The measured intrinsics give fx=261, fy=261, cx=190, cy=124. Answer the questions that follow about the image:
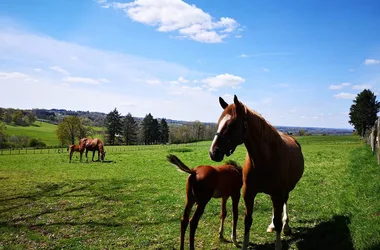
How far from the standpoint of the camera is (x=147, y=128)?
93562mm

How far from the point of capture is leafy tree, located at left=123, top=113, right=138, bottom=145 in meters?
90.9

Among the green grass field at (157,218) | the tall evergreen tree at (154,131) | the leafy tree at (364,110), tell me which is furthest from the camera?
the tall evergreen tree at (154,131)

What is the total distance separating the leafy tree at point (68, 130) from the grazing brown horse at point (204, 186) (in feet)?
245

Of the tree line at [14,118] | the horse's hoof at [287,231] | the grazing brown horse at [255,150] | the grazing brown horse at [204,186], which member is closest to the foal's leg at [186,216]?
the grazing brown horse at [204,186]

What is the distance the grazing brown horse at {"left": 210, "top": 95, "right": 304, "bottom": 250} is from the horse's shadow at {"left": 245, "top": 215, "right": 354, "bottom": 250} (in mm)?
809

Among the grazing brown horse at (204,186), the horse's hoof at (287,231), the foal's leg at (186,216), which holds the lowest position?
the horse's hoof at (287,231)

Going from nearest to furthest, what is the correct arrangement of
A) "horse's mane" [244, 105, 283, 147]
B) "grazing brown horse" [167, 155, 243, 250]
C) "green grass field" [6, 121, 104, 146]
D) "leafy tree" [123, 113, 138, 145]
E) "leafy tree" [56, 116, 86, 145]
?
"horse's mane" [244, 105, 283, 147]
"grazing brown horse" [167, 155, 243, 250]
"leafy tree" [56, 116, 86, 145]
"leafy tree" [123, 113, 138, 145]
"green grass field" [6, 121, 104, 146]

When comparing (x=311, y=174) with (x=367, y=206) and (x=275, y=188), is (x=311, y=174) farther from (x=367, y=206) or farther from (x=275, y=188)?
(x=275, y=188)

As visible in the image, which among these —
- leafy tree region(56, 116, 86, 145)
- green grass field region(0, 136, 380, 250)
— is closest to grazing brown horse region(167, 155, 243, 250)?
green grass field region(0, 136, 380, 250)

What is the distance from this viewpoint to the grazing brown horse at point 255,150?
14.4 ft

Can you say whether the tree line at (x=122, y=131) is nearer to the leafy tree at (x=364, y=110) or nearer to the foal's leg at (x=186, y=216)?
the leafy tree at (x=364, y=110)

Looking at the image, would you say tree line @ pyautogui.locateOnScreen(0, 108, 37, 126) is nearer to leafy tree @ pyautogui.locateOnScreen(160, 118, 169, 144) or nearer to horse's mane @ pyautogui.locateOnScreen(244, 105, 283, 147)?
leafy tree @ pyautogui.locateOnScreen(160, 118, 169, 144)

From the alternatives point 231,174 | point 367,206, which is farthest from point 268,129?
point 367,206

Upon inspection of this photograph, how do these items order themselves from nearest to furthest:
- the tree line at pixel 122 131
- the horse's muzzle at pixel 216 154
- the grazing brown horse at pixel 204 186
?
the horse's muzzle at pixel 216 154 → the grazing brown horse at pixel 204 186 → the tree line at pixel 122 131
